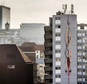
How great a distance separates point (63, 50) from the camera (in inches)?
2491

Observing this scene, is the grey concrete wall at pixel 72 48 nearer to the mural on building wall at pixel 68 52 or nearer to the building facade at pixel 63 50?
the building facade at pixel 63 50

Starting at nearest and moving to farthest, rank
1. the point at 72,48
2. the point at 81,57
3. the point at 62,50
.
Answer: the point at 62,50 → the point at 72,48 → the point at 81,57

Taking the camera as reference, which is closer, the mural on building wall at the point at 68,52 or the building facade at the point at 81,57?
the mural on building wall at the point at 68,52

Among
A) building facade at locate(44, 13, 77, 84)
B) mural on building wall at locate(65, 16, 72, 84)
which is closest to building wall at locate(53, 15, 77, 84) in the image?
Answer: building facade at locate(44, 13, 77, 84)

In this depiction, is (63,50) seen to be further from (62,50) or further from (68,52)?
(68,52)

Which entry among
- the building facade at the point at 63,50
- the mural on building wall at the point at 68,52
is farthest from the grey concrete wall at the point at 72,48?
the mural on building wall at the point at 68,52

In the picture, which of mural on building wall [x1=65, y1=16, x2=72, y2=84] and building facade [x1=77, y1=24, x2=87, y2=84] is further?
building facade [x1=77, y1=24, x2=87, y2=84]

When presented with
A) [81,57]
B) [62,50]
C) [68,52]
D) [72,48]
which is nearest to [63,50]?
[62,50]

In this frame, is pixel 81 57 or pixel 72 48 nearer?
pixel 72 48

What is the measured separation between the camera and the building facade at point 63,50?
63344mm

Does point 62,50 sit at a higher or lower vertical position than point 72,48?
lower

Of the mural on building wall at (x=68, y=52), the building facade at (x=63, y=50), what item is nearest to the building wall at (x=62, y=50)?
the building facade at (x=63, y=50)

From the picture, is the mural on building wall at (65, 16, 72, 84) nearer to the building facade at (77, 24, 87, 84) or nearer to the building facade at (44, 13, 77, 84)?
the building facade at (44, 13, 77, 84)

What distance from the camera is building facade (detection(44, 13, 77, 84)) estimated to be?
63344 mm
